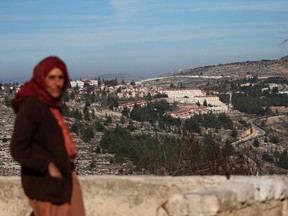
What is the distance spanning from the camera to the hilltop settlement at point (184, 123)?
21.4 ft

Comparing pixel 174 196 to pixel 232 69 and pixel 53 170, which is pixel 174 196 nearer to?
pixel 53 170

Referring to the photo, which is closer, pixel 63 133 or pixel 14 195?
pixel 63 133

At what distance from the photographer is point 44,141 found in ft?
9.51

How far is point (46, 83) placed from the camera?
2.89 metres

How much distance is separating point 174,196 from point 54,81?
1.25 metres

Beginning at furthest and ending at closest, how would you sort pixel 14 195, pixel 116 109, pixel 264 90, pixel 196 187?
1. pixel 264 90
2. pixel 116 109
3. pixel 14 195
4. pixel 196 187

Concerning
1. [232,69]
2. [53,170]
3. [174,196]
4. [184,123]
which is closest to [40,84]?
[53,170]

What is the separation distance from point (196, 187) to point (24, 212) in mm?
1466

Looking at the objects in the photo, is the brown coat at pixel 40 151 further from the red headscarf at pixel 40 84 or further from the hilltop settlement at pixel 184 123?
the hilltop settlement at pixel 184 123

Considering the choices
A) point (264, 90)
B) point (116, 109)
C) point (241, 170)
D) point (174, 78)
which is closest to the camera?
point (241, 170)

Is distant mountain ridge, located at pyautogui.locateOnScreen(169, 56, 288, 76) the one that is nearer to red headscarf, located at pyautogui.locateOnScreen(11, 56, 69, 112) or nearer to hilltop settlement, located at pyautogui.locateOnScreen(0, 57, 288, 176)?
hilltop settlement, located at pyautogui.locateOnScreen(0, 57, 288, 176)

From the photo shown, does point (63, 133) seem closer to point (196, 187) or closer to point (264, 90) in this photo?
point (196, 187)

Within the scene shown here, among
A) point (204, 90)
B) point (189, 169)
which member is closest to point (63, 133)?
point (189, 169)

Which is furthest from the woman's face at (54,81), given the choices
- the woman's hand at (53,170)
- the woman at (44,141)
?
the woman's hand at (53,170)
